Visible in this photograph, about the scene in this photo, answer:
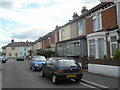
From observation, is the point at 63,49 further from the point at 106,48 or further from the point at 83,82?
the point at 83,82

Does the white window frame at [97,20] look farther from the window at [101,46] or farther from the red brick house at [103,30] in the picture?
the window at [101,46]

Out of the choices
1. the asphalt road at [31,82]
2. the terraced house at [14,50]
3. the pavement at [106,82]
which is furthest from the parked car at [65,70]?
the terraced house at [14,50]

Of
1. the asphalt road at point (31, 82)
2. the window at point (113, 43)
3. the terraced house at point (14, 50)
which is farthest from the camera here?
the terraced house at point (14, 50)

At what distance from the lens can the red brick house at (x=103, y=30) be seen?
16.8 metres

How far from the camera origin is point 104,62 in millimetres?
13312

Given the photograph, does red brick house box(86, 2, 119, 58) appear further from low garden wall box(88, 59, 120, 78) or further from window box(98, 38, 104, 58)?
low garden wall box(88, 59, 120, 78)

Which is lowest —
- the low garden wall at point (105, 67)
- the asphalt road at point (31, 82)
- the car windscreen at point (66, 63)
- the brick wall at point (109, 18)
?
the asphalt road at point (31, 82)

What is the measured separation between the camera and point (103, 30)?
740 inches

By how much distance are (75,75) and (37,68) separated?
816cm

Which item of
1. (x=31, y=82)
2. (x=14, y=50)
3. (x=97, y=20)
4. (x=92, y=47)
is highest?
(x=97, y=20)

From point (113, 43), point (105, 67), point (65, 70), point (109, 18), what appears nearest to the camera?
point (65, 70)


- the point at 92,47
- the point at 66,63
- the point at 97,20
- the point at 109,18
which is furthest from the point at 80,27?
the point at 66,63

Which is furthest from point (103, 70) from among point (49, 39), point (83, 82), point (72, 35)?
point (49, 39)

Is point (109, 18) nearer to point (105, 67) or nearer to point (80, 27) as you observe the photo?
point (105, 67)
